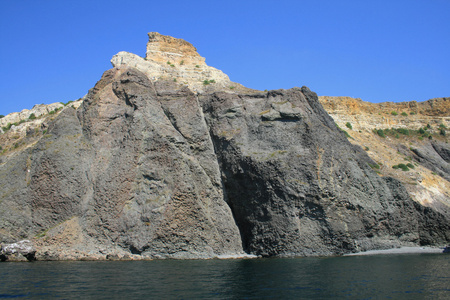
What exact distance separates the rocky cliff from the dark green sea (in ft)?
12.9

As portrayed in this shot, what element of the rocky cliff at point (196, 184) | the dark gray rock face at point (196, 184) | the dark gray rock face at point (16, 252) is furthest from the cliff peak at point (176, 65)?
the dark gray rock face at point (16, 252)

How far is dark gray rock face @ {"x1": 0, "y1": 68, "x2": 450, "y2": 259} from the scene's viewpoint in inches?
963

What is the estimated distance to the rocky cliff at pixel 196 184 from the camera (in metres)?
24.4

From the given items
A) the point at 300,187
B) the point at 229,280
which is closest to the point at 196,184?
the point at 300,187

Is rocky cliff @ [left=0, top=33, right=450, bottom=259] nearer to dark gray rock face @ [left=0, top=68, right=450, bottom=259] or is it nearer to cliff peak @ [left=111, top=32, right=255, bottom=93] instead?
dark gray rock face @ [left=0, top=68, right=450, bottom=259]

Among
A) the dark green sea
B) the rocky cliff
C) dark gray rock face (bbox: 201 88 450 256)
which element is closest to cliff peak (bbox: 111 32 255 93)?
the rocky cliff

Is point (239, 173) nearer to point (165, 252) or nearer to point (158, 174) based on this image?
point (158, 174)

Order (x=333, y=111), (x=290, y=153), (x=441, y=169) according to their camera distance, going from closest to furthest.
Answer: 1. (x=290, y=153)
2. (x=441, y=169)
3. (x=333, y=111)

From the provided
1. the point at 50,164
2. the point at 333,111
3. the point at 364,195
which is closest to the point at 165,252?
the point at 50,164

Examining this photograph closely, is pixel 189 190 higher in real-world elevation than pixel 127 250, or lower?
higher

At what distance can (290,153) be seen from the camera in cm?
2784

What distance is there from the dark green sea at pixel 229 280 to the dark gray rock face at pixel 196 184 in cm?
404

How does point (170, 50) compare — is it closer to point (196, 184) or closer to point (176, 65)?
point (176, 65)

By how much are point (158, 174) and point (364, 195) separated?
1473cm
